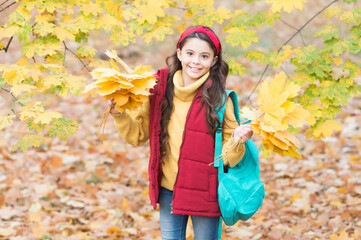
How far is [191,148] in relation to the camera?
239 cm

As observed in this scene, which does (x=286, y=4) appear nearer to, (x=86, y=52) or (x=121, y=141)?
(x=86, y=52)

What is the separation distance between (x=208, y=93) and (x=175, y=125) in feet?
0.94

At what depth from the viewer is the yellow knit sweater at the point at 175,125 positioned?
93.4 inches

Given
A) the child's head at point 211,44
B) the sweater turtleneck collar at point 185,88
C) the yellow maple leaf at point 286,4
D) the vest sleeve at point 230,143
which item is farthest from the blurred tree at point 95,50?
the vest sleeve at point 230,143

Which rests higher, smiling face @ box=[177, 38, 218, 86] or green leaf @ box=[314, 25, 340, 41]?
green leaf @ box=[314, 25, 340, 41]

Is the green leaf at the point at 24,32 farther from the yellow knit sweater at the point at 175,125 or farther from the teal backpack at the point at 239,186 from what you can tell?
the teal backpack at the point at 239,186

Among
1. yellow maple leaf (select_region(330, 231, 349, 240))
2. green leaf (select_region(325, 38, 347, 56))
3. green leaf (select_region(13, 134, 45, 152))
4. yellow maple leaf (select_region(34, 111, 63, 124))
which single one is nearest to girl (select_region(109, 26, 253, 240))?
yellow maple leaf (select_region(34, 111, 63, 124))

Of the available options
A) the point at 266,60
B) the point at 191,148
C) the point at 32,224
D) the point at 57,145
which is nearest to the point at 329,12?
the point at 266,60

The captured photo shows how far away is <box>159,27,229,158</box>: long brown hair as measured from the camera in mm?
2352

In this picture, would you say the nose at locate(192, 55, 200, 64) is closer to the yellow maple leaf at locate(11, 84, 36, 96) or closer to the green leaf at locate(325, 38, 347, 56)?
the yellow maple leaf at locate(11, 84, 36, 96)

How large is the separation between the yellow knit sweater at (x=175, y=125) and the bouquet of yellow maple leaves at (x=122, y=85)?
0.21 m

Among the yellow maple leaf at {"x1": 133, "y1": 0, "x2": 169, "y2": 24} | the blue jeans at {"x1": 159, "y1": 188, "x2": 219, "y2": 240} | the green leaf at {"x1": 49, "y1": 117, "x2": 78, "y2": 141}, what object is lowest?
the blue jeans at {"x1": 159, "y1": 188, "x2": 219, "y2": 240}

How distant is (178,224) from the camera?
8.46ft

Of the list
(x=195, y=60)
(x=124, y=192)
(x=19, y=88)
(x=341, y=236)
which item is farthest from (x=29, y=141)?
(x=341, y=236)
